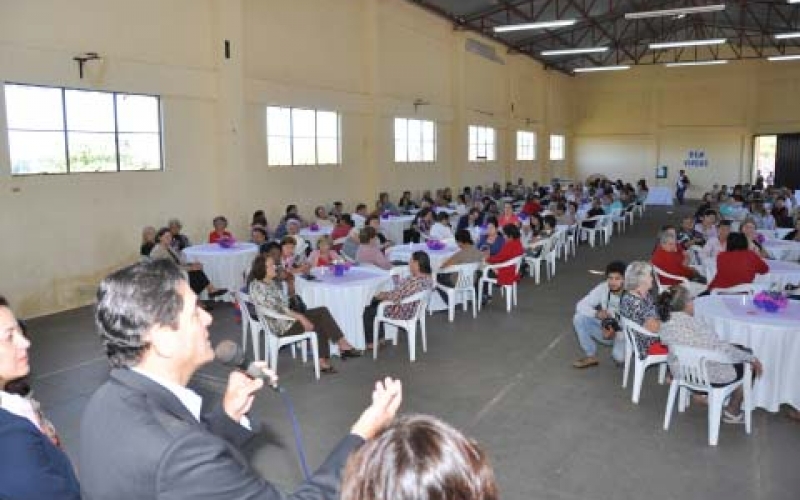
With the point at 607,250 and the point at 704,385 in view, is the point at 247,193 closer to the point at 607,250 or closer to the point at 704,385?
the point at 607,250

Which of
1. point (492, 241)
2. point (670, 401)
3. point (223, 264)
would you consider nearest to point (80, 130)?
point (223, 264)

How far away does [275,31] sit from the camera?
37.4ft

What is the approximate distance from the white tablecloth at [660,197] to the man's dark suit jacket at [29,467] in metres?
24.9

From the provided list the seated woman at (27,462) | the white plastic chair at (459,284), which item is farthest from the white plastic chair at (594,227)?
the seated woman at (27,462)

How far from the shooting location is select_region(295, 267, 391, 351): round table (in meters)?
6.23

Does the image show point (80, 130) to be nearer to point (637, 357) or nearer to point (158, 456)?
point (637, 357)

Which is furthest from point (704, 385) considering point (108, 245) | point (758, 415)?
point (108, 245)

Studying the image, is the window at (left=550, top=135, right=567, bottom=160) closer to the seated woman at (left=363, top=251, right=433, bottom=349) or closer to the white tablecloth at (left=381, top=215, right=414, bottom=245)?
the white tablecloth at (left=381, top=215, right=414, bottom=245)

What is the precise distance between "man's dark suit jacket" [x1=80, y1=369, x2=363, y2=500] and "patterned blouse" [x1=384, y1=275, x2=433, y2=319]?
4.76m

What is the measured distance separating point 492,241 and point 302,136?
5.18 m

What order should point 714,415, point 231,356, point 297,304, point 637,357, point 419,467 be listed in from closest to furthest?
point 419,467 → point 231,356 → point 714,415 → point 637,357 → point 297,304

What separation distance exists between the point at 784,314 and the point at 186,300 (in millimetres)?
4733

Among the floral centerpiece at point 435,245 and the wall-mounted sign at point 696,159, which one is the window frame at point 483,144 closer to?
the wall-mounted sign at point 696,159

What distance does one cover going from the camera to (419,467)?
39.2 inches
